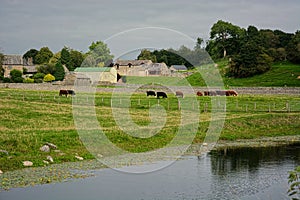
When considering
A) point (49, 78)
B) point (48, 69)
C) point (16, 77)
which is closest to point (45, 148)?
point (16, 77)

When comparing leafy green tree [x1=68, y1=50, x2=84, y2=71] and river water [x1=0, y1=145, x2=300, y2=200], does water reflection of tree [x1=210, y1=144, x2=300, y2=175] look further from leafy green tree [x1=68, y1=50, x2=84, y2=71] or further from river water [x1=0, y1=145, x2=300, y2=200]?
leafy green tree [x1=68, y1=50, x2=84, y2=71]

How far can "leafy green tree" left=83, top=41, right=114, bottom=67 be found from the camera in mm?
149625

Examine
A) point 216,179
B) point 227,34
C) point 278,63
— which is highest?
point 227,34

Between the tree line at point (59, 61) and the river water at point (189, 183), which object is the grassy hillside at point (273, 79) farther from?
the river water at point (189, 183)

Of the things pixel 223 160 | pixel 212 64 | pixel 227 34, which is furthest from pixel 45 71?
pixel 223 160

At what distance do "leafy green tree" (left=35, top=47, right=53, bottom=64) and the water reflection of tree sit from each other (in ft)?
417

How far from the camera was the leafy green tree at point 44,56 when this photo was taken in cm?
15188

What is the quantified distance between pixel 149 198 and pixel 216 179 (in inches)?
189

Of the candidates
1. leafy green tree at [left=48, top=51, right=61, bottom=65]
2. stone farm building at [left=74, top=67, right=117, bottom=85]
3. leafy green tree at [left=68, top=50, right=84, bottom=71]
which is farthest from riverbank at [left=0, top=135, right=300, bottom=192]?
leafy green tree at [left=68, top=50, right=84, bottom=71]

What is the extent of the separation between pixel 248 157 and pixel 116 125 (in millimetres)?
11670

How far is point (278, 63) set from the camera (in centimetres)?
10106

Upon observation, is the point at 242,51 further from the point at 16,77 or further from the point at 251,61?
the point at 16,77

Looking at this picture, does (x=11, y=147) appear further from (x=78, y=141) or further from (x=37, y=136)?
(x=78, y=141)

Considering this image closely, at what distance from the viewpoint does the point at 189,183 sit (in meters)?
21.3
